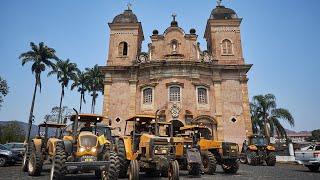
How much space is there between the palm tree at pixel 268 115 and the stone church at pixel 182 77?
816cm

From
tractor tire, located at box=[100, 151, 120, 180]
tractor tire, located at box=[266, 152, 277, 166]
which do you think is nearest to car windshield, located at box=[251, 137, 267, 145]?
tractor tire, located at box=[266, 152, 277, 166]

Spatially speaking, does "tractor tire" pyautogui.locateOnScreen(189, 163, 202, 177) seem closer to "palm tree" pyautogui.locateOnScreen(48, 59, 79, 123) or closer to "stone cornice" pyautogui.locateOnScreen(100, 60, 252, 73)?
"stone cornice" pyautogui.locateOnScreen(100, 60, 252, 73)

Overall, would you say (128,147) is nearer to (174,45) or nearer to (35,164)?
(35,164)

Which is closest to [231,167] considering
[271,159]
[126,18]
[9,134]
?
[271,159]

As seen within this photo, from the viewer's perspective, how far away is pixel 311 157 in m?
14.3

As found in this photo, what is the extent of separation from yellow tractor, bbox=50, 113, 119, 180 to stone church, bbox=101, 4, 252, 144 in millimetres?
15557

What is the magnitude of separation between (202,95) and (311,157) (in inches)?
538

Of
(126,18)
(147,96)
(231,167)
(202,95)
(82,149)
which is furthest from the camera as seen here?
(126,18)

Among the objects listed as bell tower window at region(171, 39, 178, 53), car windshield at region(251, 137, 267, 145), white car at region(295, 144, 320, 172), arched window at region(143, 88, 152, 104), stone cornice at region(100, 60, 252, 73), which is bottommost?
white car at region(295, 144, 320, 172)

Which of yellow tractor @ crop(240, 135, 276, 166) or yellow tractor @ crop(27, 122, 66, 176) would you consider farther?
yellow tractor @ crop(240, 135, 276, 166)

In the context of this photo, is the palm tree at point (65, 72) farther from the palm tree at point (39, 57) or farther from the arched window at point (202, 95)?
the arched window at point (202, 95)

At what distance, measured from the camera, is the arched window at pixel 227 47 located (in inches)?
1164

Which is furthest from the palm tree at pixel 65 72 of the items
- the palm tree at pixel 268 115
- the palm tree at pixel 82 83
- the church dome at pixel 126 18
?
the palm tree at pixel 268 115

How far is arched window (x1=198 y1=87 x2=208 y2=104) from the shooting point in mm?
26816
